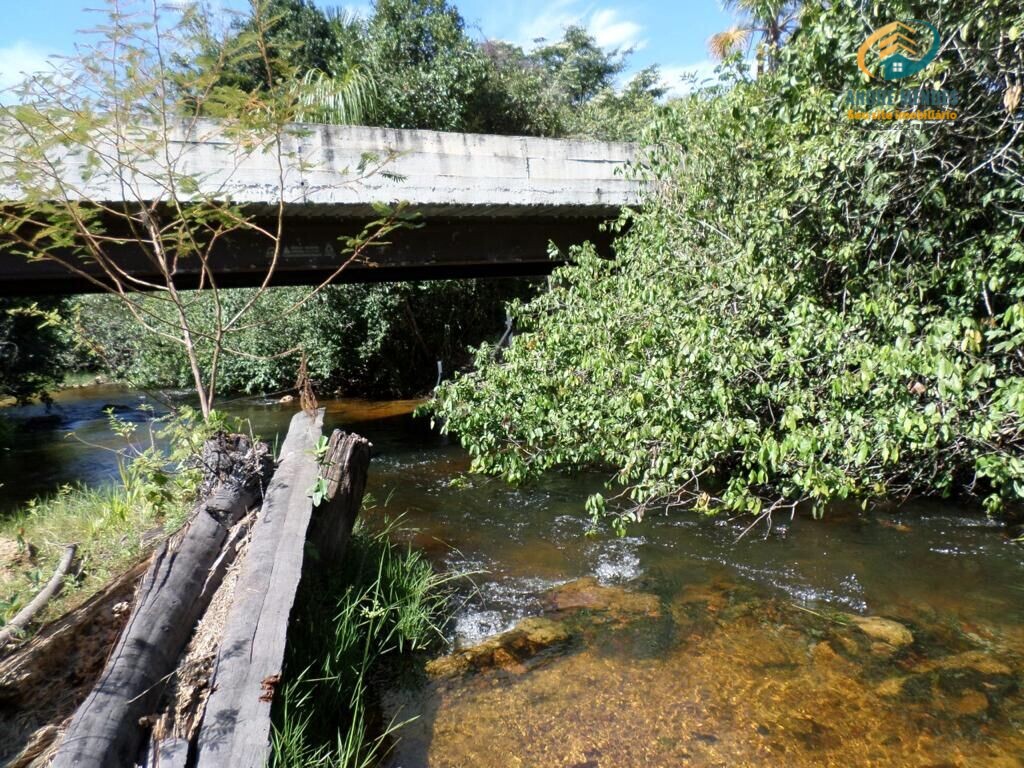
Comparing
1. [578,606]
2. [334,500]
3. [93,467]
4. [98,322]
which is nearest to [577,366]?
[578,606]

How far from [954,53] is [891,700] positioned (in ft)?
13.5

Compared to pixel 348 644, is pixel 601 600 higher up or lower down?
lower down

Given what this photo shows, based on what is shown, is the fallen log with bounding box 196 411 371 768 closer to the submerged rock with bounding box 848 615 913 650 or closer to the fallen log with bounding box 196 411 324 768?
the fallen log with bounding box 196 411 324 768

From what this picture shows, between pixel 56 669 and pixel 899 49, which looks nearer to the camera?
pixel 56 669

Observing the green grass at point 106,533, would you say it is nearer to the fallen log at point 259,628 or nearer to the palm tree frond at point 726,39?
the fallen log at point 259,628

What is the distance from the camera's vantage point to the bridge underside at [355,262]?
22.1ft

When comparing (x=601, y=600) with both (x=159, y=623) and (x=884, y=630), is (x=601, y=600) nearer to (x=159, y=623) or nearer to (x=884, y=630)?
(x=884, y=630)

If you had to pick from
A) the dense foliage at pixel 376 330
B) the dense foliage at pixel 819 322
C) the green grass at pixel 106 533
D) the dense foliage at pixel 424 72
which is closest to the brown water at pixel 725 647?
the dense foliage at pixel 819 322

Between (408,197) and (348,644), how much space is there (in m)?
4.96

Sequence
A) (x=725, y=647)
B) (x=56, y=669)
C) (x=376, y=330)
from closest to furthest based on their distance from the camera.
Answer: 1. (x=56, y=669)
2. (x=725, y=647)
3. (x=376, y=330)

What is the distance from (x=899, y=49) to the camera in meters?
4.35

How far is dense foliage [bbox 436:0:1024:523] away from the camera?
13.9ft

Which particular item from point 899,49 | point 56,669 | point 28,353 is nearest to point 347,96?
point 28,353

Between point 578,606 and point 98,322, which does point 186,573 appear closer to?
point 578,606
